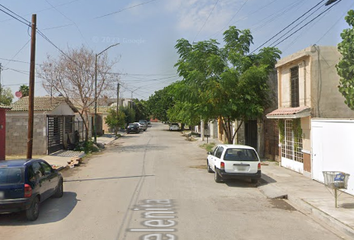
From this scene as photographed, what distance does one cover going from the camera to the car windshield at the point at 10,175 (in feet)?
24.1

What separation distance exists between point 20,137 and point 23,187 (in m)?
14.6

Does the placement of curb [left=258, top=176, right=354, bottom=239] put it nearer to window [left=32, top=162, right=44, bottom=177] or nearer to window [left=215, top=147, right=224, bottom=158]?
window [left=215, top=147, right=224, bottom=158]

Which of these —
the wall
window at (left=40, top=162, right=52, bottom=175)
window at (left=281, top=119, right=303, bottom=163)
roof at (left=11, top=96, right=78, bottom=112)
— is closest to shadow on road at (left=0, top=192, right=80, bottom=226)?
window at (left=40, top=162, right=52, bottom=175)

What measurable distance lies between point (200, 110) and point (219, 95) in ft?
4.42

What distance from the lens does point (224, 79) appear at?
1650 cm

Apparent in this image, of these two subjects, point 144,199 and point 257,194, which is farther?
point 257,194

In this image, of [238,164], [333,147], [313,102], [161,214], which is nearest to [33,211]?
[161,214]

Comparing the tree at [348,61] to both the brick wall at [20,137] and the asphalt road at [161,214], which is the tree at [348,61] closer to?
the asphalt road at [161,214]

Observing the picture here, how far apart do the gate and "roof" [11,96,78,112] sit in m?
0.84

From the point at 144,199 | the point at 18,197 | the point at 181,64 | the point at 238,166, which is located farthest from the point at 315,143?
the point at 18,197

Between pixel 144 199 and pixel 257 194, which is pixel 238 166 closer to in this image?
pixel 257 194

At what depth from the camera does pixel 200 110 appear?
17703 millimetres

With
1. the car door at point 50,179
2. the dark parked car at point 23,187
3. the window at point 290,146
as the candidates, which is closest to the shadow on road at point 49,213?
the dark parked car at point 23,187

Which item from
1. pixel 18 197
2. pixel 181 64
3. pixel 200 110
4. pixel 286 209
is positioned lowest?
pixel 286 209
